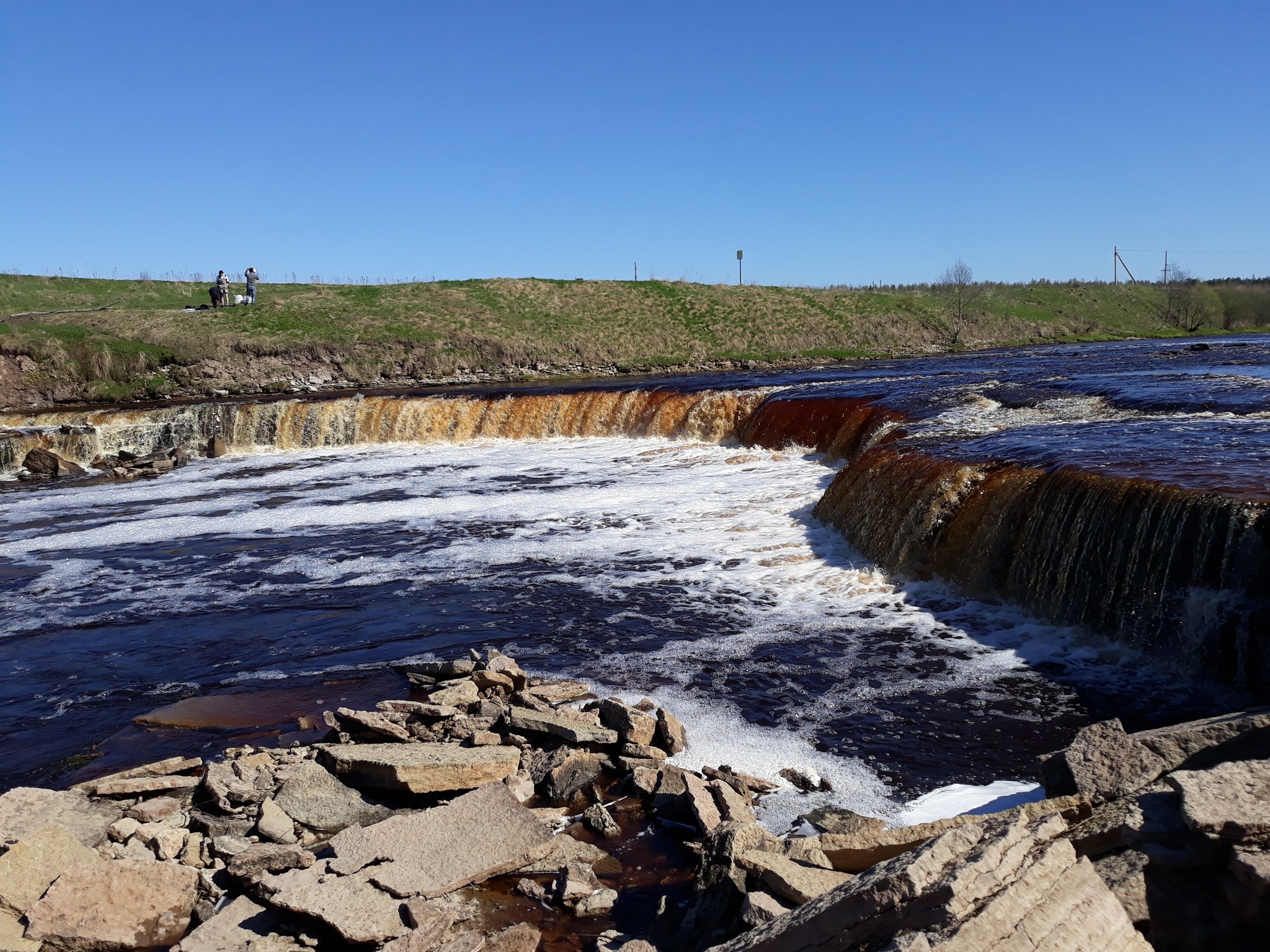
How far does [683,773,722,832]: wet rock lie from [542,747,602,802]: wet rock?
23.8 inches

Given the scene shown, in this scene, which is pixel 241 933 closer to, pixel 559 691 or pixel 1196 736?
pixel 559 691

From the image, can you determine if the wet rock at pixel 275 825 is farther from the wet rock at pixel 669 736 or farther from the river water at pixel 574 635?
the wet rock at pixel 669 736

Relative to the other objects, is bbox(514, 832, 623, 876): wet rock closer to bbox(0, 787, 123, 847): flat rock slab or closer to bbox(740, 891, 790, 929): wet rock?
bbox(740, 891, 790, 929): wet rock

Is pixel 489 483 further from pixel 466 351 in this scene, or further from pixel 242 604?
pixel 466 351

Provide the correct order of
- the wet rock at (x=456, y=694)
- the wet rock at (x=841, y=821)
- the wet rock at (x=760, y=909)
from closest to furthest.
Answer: the wet rock at (x=760, y=909) → the wet rock at (x=841, y=821) → the wet rock at (x=456, y=694)

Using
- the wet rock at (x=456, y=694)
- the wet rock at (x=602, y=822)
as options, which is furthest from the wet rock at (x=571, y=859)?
the wet rock at (x=456, y=694)

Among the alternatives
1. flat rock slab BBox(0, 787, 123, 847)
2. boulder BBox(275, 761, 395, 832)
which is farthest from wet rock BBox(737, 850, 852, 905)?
flat rock slab BBox(0, 787, 123, 847)

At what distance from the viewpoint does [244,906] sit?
4027 mm

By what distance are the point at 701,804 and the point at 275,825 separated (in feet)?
7.19

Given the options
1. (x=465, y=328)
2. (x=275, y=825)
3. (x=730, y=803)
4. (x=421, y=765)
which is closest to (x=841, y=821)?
(x=730, y=803)

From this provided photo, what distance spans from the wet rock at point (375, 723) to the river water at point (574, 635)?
85 cm

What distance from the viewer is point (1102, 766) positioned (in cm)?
389

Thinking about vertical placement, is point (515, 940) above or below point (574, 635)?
above

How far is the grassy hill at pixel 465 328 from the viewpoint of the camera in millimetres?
35812
